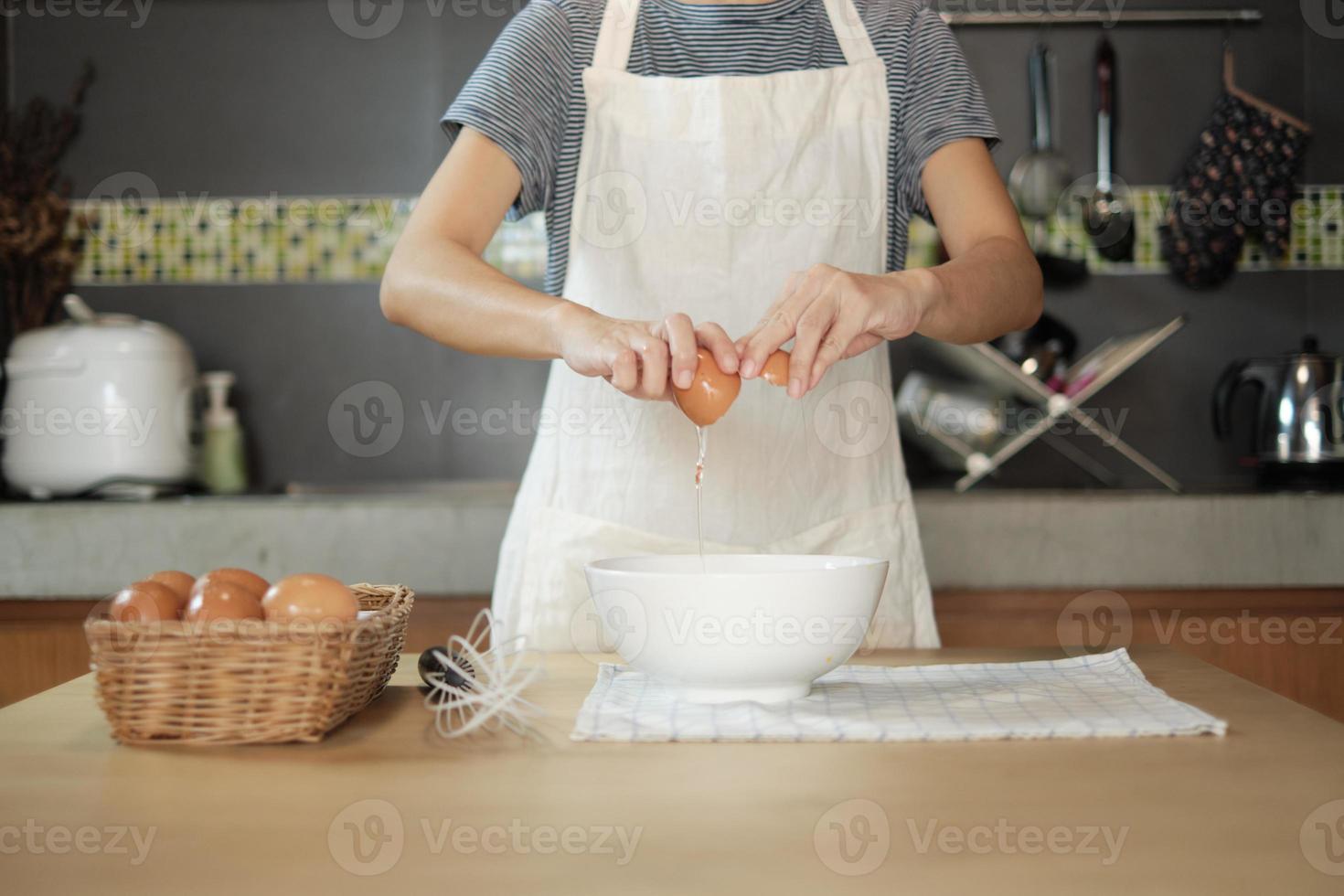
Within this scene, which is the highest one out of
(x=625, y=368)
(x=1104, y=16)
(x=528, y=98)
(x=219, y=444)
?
(x=1104, y=16)

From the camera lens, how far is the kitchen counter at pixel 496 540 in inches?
72.9

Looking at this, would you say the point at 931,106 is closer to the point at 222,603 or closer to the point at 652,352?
the point at 652,352

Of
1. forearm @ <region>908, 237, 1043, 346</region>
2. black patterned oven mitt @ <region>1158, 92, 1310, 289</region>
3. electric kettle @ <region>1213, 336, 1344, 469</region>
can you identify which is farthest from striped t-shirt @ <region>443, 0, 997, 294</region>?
black patterned oven mitt @ <region>1158, 92, 1310, 289</region>

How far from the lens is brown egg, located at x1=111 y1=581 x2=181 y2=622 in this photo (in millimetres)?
757

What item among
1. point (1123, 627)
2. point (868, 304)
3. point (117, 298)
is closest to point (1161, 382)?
point (1123, 627)

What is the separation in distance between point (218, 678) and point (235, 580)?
0.09 metres

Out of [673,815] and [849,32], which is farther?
[849,32]

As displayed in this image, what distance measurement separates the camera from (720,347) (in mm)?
897

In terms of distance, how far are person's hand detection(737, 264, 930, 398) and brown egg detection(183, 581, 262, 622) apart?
0.37 m

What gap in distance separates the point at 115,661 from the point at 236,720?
76 millimetres

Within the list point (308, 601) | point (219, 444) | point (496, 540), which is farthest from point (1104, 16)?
point (308, 601)

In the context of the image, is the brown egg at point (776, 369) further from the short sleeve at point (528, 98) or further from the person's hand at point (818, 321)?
the short sleeve at point (528, 98)

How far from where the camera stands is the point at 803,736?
0.71 m

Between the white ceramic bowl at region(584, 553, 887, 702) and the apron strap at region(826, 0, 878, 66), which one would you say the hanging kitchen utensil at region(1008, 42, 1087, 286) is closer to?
the apron strap at region(826, 0, 878, 66)
